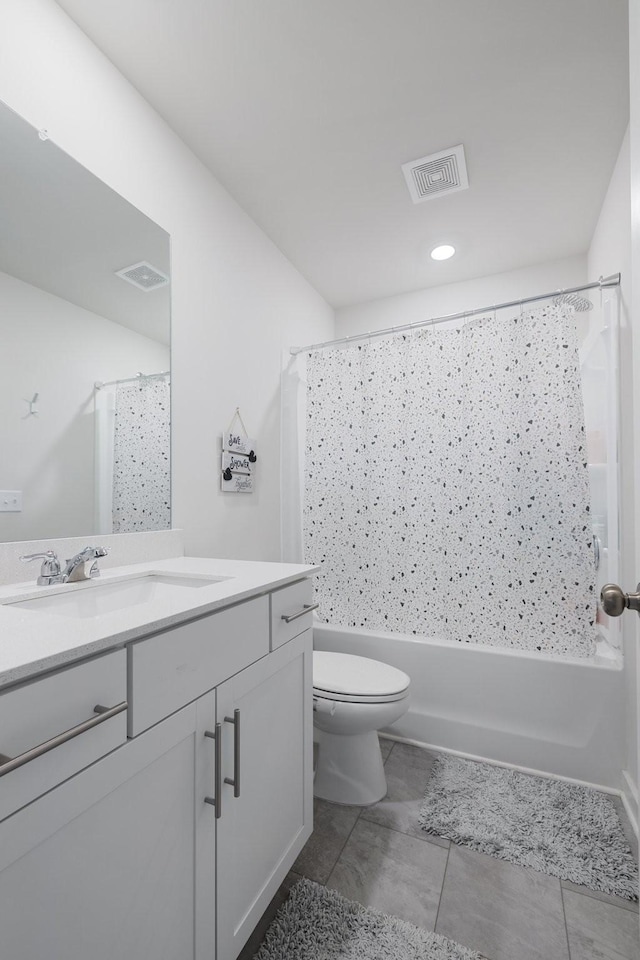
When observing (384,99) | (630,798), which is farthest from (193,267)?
(630,798)

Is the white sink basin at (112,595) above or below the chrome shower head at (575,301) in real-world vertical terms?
below

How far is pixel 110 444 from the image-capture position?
1.40 m

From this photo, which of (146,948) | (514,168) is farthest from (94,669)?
(514,168)

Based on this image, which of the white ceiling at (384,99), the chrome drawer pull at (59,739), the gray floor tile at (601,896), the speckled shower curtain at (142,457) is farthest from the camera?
the speckled shower curtain at (142,457)

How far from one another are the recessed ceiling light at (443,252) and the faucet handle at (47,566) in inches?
93.2

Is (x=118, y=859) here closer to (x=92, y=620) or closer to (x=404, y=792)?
(x=92, y=620)

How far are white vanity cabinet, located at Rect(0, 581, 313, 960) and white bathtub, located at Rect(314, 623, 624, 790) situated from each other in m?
0.99

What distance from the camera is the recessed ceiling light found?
95.0 inches

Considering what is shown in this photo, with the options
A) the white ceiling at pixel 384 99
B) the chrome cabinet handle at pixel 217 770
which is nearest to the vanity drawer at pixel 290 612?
the chrome cabinet handle at pixel 217 770

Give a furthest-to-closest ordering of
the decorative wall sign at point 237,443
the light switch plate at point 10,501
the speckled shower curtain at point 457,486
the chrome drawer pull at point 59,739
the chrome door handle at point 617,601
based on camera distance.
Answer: the decorative wall sign at point 237,443 → the speckled shower curtain at point 457,486 → the light switch plate at point 10,501 → the chrome door handle at point 617,601 → the chrome drawer pull at point 59,739

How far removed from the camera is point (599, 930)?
1135mm

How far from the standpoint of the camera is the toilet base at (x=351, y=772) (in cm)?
162

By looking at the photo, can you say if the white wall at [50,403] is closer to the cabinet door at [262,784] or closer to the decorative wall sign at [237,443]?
the decorative wall sign at [237,443]

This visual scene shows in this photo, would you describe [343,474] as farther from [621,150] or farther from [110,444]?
[621,150]
